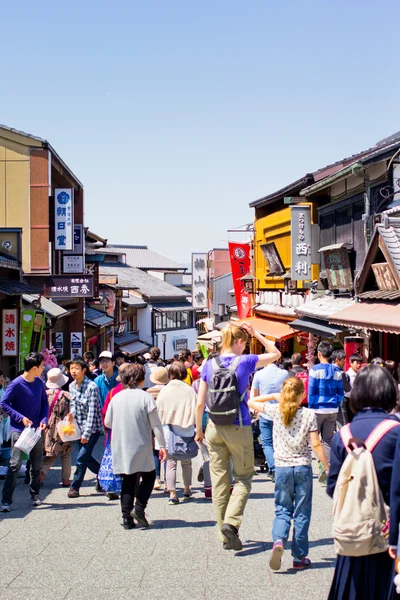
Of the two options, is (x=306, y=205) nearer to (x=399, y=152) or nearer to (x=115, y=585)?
(x=399, y=152)

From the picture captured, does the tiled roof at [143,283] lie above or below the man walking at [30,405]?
above

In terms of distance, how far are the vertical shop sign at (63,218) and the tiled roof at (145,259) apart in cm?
4412

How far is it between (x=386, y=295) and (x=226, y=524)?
22.8 feet

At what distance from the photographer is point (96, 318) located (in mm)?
33750

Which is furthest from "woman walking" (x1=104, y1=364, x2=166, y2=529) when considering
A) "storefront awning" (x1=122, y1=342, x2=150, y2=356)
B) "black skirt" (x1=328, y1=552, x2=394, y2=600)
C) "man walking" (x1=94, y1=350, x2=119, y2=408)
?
"storefront awning" (x1=122, y1=342, x2=150, y2=356)

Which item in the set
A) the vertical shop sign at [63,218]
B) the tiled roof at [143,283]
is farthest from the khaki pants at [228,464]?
the tiled roof at [143,283]

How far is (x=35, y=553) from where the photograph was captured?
6418mm

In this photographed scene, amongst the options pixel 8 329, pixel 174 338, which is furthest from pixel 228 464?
pixel 174 338

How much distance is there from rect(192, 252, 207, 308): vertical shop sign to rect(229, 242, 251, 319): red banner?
2708 cm

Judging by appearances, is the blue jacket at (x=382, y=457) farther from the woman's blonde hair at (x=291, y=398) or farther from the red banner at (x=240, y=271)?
the red banner at (x=240, y=271)

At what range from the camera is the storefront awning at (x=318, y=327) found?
16156 mm

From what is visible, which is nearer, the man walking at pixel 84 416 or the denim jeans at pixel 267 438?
the man walking at pixel 84 416

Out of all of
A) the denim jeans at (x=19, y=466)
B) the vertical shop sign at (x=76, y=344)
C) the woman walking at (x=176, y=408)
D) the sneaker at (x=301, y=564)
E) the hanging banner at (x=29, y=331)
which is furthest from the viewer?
the vertical shop sign at (x=76, y=344)

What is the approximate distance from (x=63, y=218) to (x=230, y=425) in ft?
58.2
